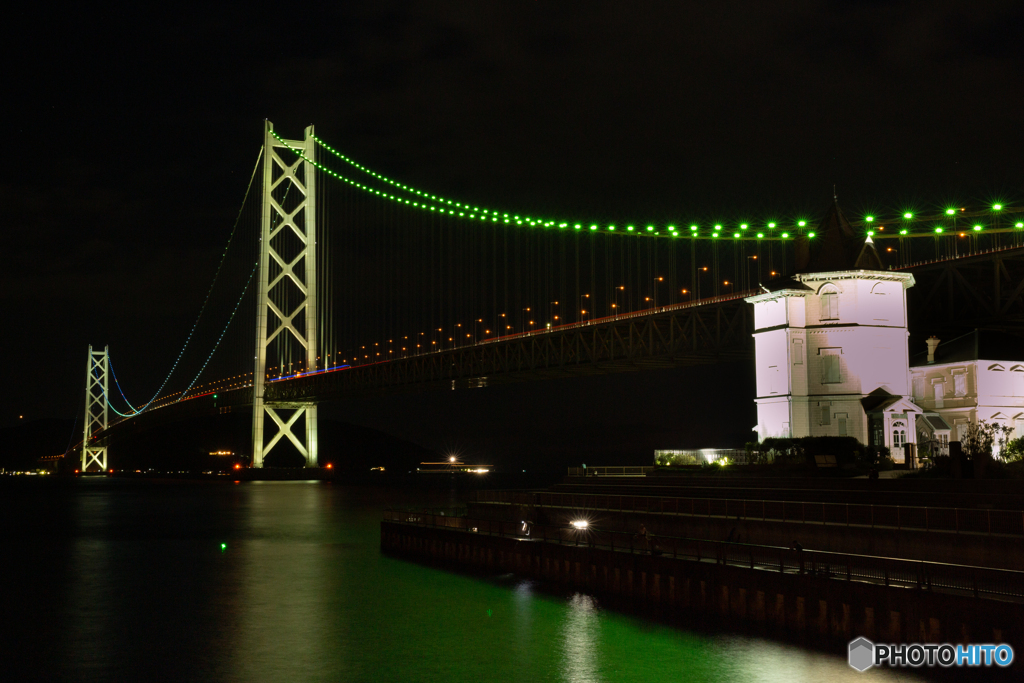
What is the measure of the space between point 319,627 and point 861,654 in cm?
1120

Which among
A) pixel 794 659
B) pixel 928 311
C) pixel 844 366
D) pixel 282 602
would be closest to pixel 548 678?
pixel 794 659

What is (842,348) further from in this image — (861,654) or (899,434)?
(861,654)

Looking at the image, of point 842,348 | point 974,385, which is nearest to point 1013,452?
point 842,348

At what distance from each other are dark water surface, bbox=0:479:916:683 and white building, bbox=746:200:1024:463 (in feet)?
43.7

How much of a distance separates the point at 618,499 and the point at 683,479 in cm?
443

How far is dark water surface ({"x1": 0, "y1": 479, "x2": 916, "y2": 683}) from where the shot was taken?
55.3 feet

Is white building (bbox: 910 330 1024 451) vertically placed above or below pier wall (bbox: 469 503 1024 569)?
above

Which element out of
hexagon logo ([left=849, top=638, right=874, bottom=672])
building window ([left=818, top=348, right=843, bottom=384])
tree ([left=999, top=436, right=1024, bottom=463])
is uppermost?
building window ([left=818, top=348, right=843, bottom=384])

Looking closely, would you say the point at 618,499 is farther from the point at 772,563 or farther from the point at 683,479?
the point at 772,563

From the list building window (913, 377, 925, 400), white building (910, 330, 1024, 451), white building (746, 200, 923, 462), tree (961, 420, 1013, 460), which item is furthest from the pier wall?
building window (913, 377, 925, 400)

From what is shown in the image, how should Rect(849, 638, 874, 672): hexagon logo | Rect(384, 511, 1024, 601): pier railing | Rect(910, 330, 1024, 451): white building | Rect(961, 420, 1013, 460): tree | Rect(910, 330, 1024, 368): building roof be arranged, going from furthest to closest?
Rect(910, 330, 1024, 368): building roof → Rect(910, 330, 1024, 451): white building → Rect(961, 420, 1013, 460): tree → Rect(849, 638, 874, 672): hexagon logo → Rect(384, 511, 1024, 601): pier railing

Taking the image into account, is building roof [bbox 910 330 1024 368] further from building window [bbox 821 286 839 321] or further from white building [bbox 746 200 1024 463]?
building window [bbox 821 286 839 321]

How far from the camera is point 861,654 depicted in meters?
15.5

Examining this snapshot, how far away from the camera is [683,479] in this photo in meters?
30.4
